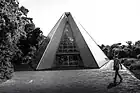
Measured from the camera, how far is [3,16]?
549 inches

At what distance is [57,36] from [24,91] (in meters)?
16.8

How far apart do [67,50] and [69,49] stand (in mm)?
350

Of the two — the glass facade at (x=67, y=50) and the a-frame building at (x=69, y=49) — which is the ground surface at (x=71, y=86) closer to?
the a-frame building at (x=69, y=49)

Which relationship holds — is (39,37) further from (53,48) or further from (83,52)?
(83,52)

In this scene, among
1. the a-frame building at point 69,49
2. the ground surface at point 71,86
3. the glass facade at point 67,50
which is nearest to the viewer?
the ground surface at point 71,86

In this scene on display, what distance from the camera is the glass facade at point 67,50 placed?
30.3 metres

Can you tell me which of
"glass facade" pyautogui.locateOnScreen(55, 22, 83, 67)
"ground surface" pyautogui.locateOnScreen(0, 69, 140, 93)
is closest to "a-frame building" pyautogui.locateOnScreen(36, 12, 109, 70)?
"glass facade" pyautogui.locateOnScreen(55, 22, 83, 67)

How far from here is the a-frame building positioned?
2392 cm

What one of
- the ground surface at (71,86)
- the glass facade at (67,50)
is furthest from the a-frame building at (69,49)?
the ground surface at (71,86)

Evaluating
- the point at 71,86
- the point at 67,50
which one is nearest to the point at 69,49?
the point at 67,50

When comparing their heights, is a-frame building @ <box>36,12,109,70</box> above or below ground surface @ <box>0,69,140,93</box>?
above

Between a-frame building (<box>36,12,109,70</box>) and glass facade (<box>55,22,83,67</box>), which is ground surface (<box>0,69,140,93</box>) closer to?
a-frame building (<box>36,12,109,70</box>)

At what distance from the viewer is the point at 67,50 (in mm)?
31250

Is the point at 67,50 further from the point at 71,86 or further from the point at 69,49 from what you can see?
the point at 71,86
